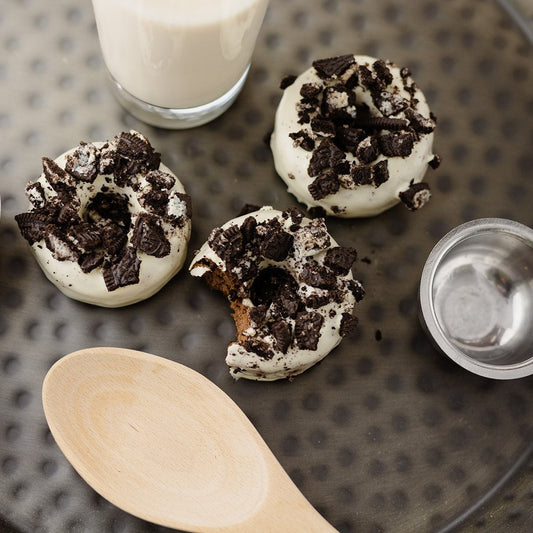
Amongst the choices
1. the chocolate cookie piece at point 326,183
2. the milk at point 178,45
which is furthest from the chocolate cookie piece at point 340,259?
the milk at point 178,45

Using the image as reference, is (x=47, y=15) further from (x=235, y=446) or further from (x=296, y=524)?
(x=296, y=524)

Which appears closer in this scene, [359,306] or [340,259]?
[340,259]

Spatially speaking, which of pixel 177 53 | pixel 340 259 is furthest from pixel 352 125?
pixel 177 53

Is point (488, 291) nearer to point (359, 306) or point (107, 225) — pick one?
point (359, 306)

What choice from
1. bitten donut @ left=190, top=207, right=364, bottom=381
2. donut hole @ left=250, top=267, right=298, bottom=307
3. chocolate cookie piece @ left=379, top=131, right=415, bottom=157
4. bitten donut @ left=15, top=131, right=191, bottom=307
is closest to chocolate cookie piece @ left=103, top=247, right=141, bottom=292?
bitten donut @ left=15, top=131, right=191, bottom=307

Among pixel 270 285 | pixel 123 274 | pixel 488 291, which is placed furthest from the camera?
pixel 488 291

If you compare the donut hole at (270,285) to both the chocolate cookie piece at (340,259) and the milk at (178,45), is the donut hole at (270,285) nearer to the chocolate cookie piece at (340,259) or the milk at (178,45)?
the chocolate cookie piece at (340,259)
